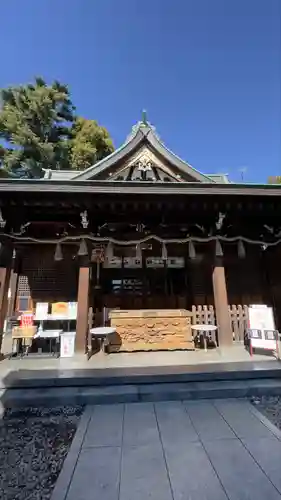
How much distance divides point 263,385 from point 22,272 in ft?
24.4

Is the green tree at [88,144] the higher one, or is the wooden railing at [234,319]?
the green tree at [88,144]

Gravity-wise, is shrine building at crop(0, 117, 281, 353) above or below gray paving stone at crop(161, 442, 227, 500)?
above

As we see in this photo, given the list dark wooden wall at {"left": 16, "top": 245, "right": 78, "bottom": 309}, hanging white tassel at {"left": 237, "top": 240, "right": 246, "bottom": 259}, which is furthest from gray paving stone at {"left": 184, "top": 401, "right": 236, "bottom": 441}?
dark wooden wall at {"left": 16, "top": 245, "right": 78, "bottom": 309}

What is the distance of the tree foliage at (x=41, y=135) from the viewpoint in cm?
2152

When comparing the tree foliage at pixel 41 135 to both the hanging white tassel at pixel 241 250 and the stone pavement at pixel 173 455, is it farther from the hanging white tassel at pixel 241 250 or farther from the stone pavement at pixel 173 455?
the stone pavement at pixel 173 455

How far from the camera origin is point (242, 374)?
4.36m

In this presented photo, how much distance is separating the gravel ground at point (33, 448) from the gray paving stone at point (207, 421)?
1.62 meters

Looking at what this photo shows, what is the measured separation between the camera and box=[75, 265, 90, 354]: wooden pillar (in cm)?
562

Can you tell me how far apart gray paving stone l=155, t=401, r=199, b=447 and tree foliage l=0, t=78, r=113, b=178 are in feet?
71.7

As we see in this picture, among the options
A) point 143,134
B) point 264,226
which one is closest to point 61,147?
point 143,134

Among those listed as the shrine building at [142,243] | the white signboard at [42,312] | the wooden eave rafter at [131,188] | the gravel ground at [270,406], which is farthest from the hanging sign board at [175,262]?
the gravel ground at [270,406]

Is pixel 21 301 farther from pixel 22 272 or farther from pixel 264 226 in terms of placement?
pixel 264 226

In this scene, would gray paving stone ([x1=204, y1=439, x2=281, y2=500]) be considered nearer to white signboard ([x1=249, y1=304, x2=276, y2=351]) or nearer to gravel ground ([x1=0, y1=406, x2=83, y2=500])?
gravel ground ([x1=0, y1=406, x2=83, y2=500])

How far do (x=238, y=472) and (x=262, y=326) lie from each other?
3.91 meters
